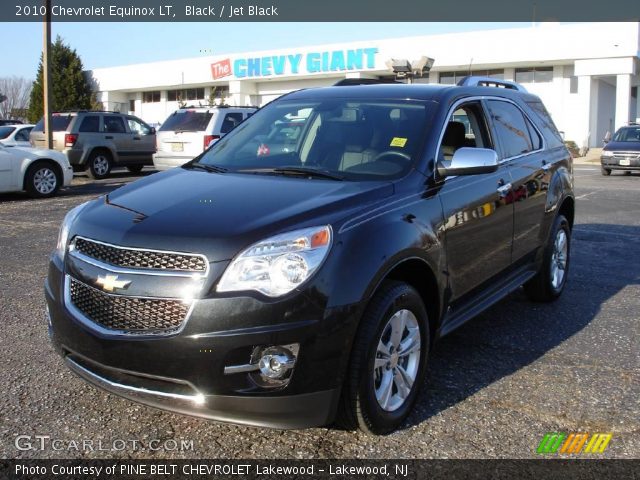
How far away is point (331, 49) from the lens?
133 ft

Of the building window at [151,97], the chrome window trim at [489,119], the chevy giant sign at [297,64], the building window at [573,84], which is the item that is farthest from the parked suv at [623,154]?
the building window at [151,97]

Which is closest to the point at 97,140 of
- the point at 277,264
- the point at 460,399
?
the point at 460,399

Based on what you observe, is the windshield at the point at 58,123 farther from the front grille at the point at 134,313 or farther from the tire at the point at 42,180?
the front grille at the point at 134,313

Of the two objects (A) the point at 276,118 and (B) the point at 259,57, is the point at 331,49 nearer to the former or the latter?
(B) the point at 259,57

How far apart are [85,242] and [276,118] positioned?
1939mm

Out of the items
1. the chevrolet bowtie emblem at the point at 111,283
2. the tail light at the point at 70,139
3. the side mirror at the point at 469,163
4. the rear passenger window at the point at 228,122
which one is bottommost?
the chevrolet bowtie emblem at the point at 111,283

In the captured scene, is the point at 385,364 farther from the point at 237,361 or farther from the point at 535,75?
the point at 535,75

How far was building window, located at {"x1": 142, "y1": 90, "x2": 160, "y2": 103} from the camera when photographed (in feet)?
181

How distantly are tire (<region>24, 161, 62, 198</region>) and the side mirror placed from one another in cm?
1116

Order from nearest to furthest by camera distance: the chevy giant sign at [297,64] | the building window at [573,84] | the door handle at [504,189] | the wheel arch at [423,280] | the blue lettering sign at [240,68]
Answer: the wheel arch at [423,280] < the door handle at [504,189] < the building window at [573,84] < the chevy giant sign at [297,64] < the blue lettering sign at [240,68]

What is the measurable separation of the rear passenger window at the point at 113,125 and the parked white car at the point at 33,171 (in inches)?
180

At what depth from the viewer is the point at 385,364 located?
3330mm

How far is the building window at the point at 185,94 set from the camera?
167 ft

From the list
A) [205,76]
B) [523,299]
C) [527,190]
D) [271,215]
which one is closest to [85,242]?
[271,215]
